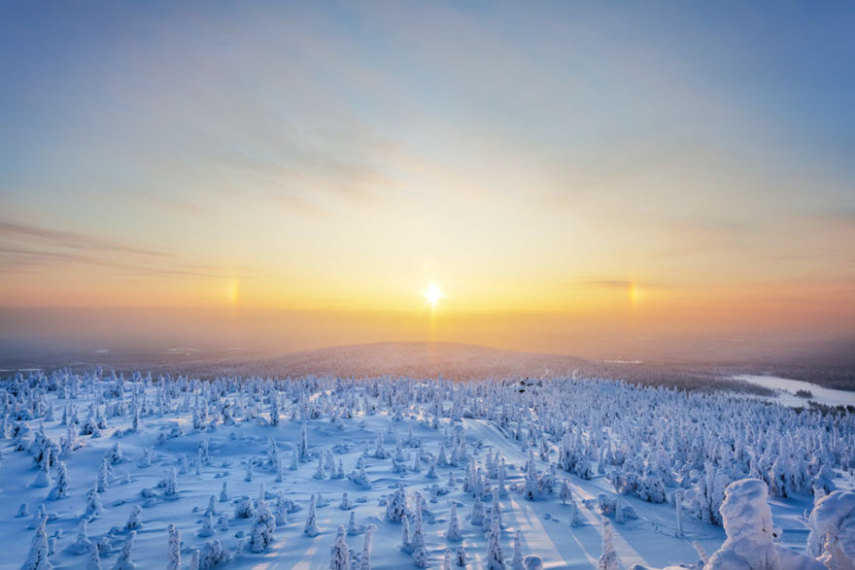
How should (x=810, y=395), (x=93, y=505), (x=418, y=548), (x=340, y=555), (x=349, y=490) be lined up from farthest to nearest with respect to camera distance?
(x=810, y=395), (x=349, y=490), (x=93, y=505), (x=418, y=548), (x=340, y=555)

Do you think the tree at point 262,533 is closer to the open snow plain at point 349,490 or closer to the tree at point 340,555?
the open snow plain at point 349,490

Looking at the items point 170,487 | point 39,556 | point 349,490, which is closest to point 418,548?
point 349,490

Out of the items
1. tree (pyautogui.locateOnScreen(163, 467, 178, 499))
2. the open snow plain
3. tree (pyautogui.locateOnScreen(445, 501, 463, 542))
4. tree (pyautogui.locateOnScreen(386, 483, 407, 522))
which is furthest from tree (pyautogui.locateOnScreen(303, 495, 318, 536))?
tree (pyautogui.locateOnScreen(163, 467, 178, 499))

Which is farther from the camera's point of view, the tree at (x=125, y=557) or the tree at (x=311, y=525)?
the tree at (x=311, y=525)

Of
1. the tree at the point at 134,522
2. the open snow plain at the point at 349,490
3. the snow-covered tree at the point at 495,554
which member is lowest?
the open snow plain at the point at 349,490

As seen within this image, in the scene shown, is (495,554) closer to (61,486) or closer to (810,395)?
(61,486)

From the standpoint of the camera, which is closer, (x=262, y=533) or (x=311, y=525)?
(x=262, y=533)

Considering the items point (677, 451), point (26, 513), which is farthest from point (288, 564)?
point (677, 451)

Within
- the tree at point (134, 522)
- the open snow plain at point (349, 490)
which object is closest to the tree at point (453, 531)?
the open snow plain at point (349, 490)

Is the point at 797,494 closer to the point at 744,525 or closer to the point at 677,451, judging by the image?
the point at 677,451
